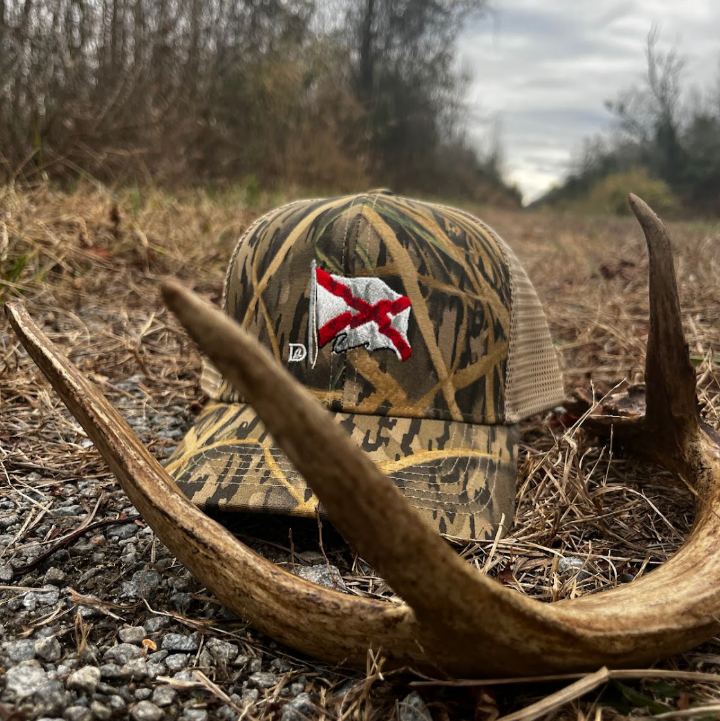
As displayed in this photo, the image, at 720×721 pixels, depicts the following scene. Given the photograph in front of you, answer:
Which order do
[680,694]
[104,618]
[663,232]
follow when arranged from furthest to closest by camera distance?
[663,232], [104,618], [680,694]

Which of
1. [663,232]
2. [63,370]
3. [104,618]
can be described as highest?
[663,232]

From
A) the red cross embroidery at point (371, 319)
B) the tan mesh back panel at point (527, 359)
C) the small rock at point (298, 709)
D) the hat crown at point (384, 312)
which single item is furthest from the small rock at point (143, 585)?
the tan mesh back panel at point (527, 359)

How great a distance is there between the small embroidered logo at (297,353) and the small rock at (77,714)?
91 centimetres

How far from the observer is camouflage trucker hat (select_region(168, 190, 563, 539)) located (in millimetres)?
1517

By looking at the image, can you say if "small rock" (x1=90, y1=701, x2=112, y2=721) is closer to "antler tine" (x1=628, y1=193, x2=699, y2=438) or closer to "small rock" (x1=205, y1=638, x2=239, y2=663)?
"small rock" (x1=205, y1=638, x2=239, y2=663)

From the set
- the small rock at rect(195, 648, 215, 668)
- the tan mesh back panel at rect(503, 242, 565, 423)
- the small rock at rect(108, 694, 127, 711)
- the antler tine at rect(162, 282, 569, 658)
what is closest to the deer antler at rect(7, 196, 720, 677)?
the antler tine at rect(162, 282, 569, 658)

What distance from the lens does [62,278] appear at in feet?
11.0

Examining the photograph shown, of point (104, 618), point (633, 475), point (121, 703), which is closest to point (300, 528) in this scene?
point (104, 618)

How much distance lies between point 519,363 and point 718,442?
550mm

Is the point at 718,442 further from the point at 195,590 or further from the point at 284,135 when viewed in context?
the point at 284,135

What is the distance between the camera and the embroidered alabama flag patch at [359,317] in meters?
1.67

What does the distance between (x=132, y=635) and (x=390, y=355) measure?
0.84 meters

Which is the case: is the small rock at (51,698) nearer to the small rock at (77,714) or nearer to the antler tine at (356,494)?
the small rock at (77,714)

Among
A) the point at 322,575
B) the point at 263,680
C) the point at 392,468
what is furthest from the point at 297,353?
the point at 263,680
